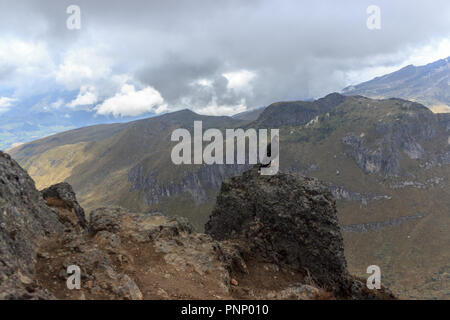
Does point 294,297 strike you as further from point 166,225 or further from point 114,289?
point 166,225

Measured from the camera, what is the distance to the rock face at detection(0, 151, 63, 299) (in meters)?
11.3

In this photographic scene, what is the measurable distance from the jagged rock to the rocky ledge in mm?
108

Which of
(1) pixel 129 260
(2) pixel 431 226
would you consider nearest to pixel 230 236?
(1) pixel 129 260

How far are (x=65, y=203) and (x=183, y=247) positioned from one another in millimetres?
14115

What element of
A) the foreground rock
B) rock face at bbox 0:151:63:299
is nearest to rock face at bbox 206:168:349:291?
the foreground rock

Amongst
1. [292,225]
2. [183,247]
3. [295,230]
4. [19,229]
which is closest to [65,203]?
[19,229]

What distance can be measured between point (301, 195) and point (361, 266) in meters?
180

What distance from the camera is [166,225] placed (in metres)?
23.7

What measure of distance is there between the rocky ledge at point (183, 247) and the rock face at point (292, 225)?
83 mm

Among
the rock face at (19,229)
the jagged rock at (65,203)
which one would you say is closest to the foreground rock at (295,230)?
the jagged rock at (65,203)

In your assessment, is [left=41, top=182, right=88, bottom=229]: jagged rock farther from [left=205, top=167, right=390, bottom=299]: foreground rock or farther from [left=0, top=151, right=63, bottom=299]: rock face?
[left=205, top=167, right=390, bottom=299]: foreground rock

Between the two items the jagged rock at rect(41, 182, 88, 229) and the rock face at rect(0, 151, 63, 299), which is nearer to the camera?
the rock face at rect(0, 151, 63, 299)

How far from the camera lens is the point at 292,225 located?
23.5m

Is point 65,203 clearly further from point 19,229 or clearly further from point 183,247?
point 183,247
